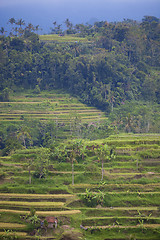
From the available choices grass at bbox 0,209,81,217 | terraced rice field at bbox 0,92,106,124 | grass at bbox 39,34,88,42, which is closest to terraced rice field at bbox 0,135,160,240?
grass at bbox 0,209,81,217

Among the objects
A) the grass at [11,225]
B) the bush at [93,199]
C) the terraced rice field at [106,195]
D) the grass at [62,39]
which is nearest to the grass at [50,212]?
the terraced rice field at [106,195]

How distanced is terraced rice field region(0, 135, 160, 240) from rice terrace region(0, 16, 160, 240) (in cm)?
9

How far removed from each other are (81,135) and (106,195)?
20128 millimetres

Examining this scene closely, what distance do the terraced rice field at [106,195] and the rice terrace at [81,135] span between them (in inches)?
3.6

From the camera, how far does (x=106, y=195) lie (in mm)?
28203

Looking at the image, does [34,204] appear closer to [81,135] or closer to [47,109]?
[81,135]

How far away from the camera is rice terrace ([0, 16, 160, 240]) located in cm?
2552

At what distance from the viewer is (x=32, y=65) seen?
6512cm

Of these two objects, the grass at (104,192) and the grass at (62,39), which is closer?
the grass at (104,192)

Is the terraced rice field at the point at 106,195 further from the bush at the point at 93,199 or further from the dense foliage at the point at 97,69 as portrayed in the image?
the dense foliage at the point at 97,69

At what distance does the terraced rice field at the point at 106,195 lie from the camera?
2491 centimetres

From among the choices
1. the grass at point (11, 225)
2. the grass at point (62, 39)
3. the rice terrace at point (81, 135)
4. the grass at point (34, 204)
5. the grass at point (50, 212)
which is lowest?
the grass at point (11, 225)

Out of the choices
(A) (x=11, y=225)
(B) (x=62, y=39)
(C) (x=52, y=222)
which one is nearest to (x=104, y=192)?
(C) (x=52, y=222)

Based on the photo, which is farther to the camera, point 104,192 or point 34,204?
point 104,192
